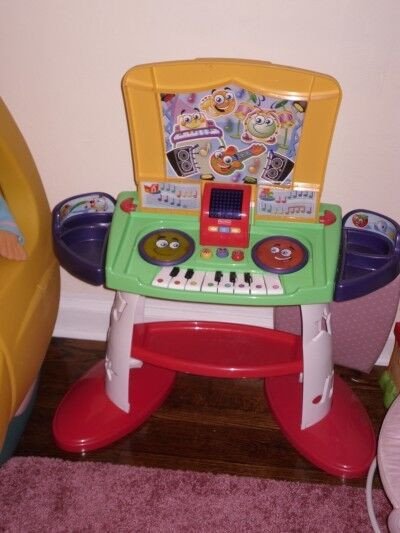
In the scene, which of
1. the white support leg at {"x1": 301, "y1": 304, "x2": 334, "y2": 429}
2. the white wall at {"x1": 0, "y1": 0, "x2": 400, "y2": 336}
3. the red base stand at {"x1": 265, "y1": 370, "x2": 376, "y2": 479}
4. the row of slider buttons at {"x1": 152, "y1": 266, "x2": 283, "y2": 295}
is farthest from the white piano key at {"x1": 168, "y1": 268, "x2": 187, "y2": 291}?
the red base stand at {"x1": 265, "y1": 370, "x2": 376, "y2": 479}

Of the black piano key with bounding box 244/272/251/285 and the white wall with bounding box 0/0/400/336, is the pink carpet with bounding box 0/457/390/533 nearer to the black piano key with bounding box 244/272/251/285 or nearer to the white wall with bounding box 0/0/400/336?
the black piano key with bounding box 244/272/251/285

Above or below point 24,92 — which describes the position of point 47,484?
below

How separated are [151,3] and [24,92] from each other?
31 cm

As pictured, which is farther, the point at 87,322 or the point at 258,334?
the point at 87,322

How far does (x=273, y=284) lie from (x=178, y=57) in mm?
446

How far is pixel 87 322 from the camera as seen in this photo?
145 centimetres

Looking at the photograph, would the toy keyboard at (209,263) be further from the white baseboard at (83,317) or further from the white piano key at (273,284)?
the white baseboard at (83,317)

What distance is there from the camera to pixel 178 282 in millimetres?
970

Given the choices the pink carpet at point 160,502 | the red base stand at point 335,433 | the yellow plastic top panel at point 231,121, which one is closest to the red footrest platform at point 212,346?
the red base stand at point 335,433

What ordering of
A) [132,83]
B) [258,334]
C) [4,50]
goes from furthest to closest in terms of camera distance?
1. [258,334]
2. [4,50]
3. [132,83]

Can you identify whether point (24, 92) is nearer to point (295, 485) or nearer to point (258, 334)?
point (258, 334)

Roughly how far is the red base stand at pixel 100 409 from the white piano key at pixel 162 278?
39cm

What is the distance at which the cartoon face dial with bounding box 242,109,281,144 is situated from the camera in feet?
3.13

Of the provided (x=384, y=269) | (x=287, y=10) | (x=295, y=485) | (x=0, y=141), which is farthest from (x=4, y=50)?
(x=295, y=485)
